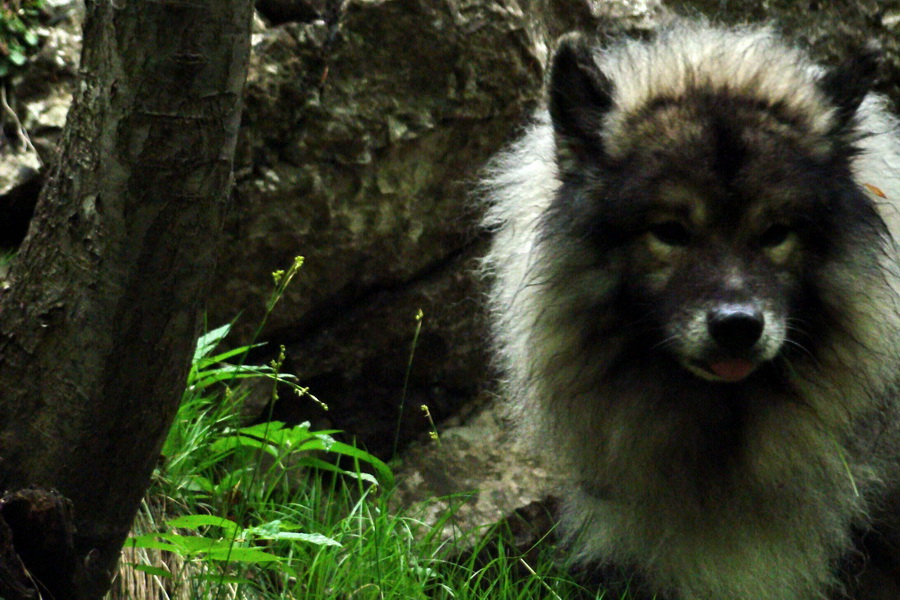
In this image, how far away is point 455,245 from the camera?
14.7 ft

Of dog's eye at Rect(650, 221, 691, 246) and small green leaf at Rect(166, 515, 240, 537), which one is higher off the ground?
dog's eye at Rect(650, 221, 691, 246)

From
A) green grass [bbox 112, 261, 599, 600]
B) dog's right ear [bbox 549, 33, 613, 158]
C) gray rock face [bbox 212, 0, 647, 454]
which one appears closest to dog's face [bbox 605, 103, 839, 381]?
dog's right ear [bbox 549, 33, 613, 158]

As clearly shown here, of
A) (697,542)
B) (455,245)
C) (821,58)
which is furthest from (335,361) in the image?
(821,58)

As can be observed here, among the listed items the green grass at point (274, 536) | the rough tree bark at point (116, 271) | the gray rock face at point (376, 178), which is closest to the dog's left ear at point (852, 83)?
the gray rock face at point (376, 178)

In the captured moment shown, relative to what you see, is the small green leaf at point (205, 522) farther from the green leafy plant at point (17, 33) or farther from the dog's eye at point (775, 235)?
the green leafy plant at point (17, 33)

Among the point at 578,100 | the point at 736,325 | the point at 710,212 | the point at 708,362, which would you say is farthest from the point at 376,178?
the point at 736,325

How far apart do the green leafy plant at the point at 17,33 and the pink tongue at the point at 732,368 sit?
303 centimetres

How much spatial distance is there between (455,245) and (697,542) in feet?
5.86

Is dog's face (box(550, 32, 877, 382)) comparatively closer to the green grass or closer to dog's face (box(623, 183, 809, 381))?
dog's face (box(623, 183, 809, 381))

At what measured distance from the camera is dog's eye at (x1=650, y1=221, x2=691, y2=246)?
113 inches

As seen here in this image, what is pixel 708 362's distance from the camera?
2.84 m

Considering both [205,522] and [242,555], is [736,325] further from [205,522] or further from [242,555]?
[205,522]

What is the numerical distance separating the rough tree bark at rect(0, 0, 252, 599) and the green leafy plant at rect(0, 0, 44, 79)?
188 cm

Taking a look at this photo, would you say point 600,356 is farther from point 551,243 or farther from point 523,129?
point 523,129
